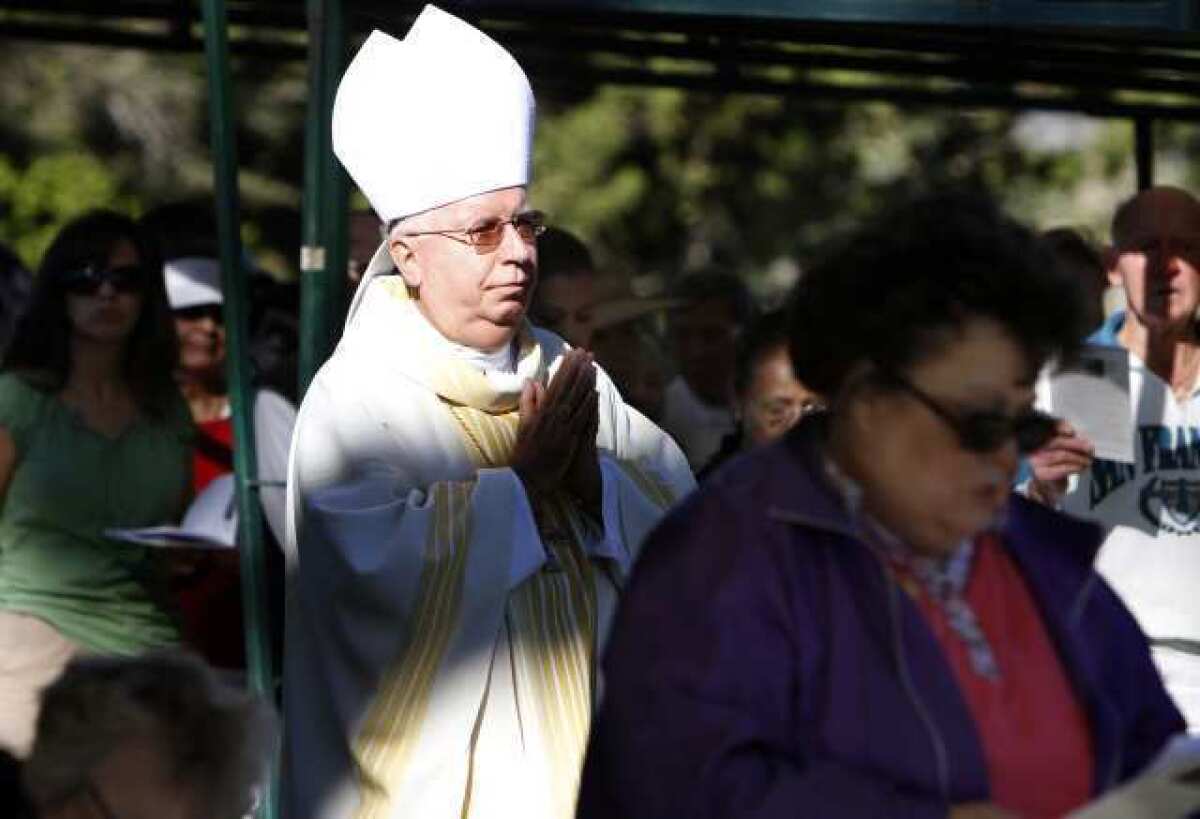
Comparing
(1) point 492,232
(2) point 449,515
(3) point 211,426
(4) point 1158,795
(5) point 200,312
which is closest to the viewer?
(4) point 1158,795

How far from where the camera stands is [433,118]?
5.20 metres

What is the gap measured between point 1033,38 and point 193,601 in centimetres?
270

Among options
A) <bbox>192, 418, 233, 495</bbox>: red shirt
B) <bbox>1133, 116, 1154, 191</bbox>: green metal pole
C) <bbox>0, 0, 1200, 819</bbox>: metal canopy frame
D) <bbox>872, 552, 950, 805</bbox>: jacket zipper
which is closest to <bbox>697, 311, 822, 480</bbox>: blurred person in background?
<bbox>0, 0, 1200, 819</bbox>: metal canopy frame

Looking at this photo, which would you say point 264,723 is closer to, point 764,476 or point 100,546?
point 764,476

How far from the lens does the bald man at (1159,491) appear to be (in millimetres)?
6199

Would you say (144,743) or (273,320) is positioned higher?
(273,320)

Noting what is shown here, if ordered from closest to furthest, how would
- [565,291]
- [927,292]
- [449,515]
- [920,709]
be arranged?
1. [920,709]
2. [927,292]
3. [449,515]
4. [565,291]

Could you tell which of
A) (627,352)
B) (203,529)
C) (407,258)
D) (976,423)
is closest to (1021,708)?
(976,423)

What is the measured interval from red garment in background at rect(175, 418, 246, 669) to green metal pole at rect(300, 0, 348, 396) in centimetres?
132

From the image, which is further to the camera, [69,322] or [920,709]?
[69,322]

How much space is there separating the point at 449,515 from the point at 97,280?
9.35 feet

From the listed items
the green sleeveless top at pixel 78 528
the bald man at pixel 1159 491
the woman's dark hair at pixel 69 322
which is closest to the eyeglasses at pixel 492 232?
the bald man at pixel 1159 491

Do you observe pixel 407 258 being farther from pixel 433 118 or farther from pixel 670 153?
pixel 670 153

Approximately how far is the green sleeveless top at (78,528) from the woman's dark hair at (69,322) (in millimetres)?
112
